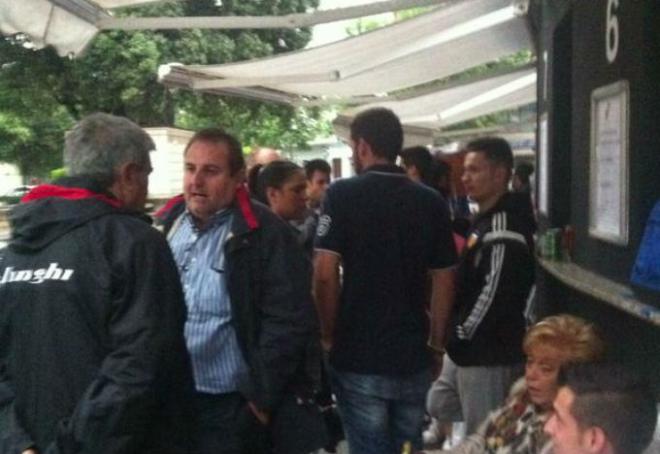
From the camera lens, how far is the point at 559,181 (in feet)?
20.6

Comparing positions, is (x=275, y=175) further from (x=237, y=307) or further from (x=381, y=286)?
(x=237, y=307)

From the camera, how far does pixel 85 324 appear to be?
9.54 feet

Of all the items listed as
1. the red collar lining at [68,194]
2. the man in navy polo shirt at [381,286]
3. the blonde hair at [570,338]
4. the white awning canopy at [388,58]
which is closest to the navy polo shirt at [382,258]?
the man in navy polo shirt at [381,286]

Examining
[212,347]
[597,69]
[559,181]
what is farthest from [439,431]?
[212,347]

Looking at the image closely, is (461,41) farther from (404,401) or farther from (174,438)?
(174,438)

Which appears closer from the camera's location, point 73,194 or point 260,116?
point 73,194

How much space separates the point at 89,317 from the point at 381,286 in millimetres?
1534

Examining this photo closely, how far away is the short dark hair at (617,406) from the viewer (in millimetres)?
2428

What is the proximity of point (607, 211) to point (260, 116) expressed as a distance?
65.2 feet

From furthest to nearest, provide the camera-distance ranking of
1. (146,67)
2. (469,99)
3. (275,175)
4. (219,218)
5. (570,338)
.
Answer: (146,67) < (469,99) < (275,175) < (219,218) < (570,338)

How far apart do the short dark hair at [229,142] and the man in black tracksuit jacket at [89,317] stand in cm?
56

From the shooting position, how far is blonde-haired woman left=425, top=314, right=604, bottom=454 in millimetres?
3203

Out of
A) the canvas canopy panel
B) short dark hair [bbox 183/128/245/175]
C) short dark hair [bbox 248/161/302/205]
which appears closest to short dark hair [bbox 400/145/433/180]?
short dark hair [bbox 248/161/302/205]

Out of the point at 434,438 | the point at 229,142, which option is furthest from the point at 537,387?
the point at 434,438
